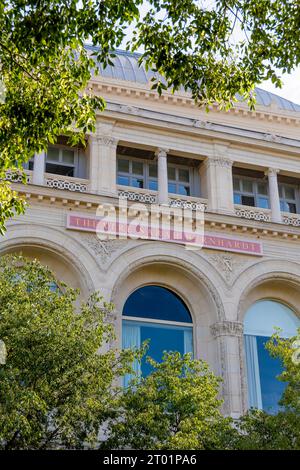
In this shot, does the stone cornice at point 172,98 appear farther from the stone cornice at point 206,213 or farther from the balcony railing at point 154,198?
the stone cornice at point 206,213

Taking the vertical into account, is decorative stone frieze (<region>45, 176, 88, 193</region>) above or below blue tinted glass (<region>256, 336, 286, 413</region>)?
above

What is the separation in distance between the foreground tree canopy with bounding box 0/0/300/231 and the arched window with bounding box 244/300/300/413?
52.5 ft

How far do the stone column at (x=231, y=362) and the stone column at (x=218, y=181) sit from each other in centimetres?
552

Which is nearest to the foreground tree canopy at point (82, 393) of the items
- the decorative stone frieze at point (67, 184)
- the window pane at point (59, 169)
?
the decorative stone frieze at point (67, 184)

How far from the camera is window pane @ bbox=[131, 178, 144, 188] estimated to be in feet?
107

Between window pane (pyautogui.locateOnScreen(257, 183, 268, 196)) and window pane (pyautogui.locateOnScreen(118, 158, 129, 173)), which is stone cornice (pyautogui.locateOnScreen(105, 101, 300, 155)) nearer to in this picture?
window pane (pyautogui.locateOnScreen(257, 183, 268, 196))

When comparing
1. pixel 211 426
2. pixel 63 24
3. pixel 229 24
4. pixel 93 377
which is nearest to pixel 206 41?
pixel 229 24

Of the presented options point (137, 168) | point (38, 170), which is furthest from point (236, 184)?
point (38, 170)

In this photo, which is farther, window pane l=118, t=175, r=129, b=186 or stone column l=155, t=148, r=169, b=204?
window pane l=118, t=175, r=129, b=186

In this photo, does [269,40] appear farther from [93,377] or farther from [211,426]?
[211,426]

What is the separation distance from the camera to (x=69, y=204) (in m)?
28.7

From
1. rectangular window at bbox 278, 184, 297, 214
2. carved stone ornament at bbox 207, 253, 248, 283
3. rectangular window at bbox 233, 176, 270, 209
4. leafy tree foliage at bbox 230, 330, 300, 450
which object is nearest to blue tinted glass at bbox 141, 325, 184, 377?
carved stone ornament at bbox 207, 253, 248, 283

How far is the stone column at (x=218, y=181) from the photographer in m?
31.7

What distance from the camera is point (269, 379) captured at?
29.7 metres
